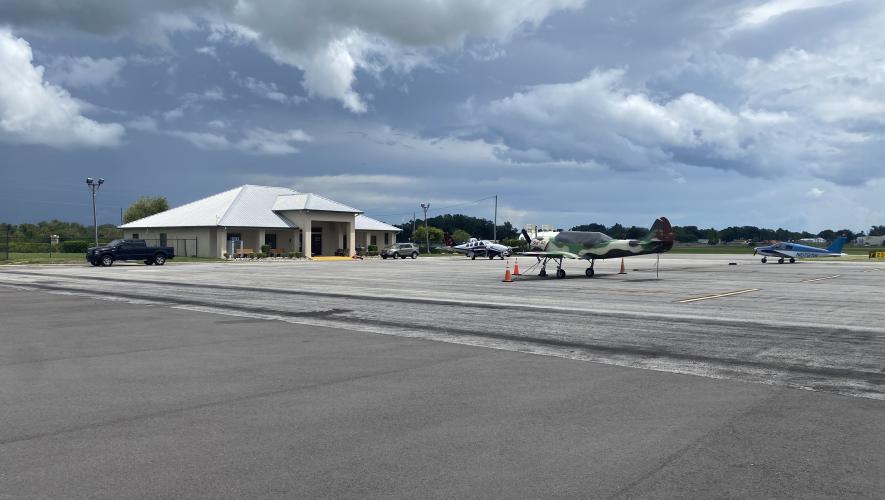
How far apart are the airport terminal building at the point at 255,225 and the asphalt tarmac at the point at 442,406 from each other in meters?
53.8

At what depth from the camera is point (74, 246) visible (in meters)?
77.8

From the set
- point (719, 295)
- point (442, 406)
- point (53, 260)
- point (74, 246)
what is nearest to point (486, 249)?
point (53, 260)

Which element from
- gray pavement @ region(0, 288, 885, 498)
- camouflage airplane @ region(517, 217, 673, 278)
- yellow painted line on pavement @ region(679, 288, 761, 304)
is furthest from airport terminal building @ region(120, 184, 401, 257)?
gray pavement @ region(0, 288, 885, 498)

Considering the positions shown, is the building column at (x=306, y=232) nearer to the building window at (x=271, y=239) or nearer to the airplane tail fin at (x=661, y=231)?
the building window at (x=271, y=239)

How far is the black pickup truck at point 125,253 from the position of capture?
46.5m

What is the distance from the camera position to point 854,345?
35.2 ft

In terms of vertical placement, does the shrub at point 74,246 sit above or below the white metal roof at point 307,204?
below

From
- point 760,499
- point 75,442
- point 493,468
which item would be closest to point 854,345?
point 760,499

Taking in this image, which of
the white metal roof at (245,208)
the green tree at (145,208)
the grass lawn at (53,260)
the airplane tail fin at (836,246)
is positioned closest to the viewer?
the grass lawn at (53,260)

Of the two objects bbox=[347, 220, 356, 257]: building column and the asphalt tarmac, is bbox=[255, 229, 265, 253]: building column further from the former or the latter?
the asphalt tarmac

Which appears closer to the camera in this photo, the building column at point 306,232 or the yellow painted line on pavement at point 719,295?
the yellow painted line on pavement at point 719,295

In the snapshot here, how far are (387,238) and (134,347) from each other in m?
78.0

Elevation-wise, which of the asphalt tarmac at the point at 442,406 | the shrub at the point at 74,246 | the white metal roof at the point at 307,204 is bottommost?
the asphalt tarmac at the point at 442,406

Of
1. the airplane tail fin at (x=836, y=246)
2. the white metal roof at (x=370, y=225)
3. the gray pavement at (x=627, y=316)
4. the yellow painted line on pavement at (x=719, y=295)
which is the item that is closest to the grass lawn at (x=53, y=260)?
the white metal roof at (x=370, y=225)
